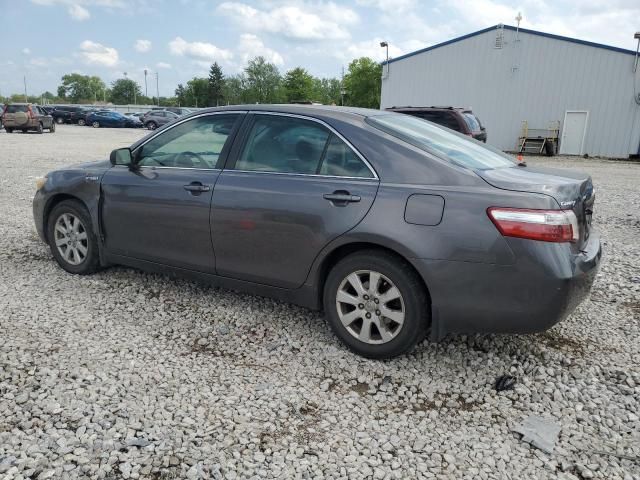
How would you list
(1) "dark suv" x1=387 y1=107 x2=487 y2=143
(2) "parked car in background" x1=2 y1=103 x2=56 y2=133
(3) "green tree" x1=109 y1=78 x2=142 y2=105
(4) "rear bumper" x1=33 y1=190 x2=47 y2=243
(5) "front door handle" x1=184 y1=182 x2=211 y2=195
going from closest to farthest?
1. (5) "front door handle" x1=184 y1=182 x2=211 y2=195
2. (4) "rear bumper" x1=33 y1=190 x2=47 y2=243
3. (1) "dark suv" x1=387 y1=107 x2=487 y2=143
4. (2) "parked car in background" x1=2 y1=103 x2=56 y2=133
5. (3) "green tree" x1=109 y1=78 x2=142 y2=105

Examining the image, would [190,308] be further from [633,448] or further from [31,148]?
[31,148]

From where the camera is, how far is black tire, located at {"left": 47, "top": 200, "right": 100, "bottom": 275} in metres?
4.68

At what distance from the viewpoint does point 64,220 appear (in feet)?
15.9

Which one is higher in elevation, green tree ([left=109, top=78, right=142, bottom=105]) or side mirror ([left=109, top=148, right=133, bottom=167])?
green tree ([left=109, top=78, right=142, bottom=105])

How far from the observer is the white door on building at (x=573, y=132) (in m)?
23.6

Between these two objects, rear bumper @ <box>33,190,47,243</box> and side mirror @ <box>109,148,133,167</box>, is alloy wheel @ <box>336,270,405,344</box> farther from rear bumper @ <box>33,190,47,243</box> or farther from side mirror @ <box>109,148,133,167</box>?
rear bumper @ <box>33,190,47,243</box>

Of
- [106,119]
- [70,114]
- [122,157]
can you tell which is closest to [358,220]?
[122,157]

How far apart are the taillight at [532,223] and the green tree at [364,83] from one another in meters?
70.5

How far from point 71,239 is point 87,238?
24 cm

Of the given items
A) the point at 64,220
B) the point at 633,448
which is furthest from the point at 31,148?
the point at 633,448

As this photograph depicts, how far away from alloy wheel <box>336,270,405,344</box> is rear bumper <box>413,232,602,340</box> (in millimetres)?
243

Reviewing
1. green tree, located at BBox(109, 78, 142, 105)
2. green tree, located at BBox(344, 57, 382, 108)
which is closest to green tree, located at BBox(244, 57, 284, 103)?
green tree, located at BBox(344, 57, 382, 108)

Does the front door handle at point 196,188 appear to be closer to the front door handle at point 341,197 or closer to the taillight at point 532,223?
the front door handle at point 341,197

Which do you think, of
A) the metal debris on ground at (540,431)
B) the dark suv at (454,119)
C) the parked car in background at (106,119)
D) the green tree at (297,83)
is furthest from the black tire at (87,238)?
the green tree at (297,83)
